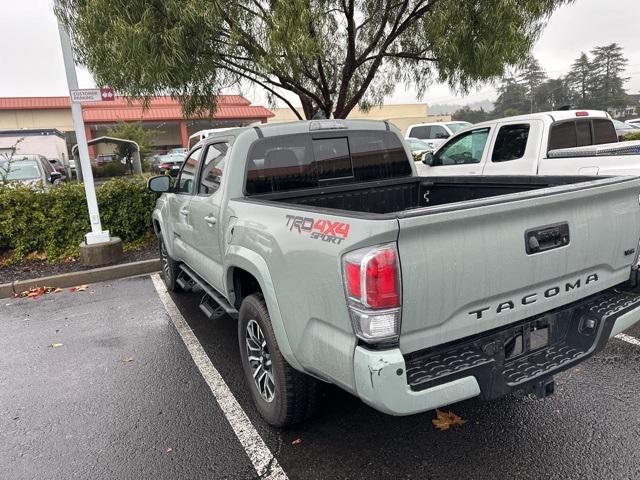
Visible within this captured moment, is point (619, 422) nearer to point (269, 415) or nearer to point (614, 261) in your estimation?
point (614, 261)

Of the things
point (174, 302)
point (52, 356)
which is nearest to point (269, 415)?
point (52, 356)

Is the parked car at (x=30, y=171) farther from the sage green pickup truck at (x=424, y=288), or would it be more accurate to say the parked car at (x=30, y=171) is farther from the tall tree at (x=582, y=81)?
the tall tree at (x=582, y=81)

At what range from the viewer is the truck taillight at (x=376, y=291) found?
2.01 meters

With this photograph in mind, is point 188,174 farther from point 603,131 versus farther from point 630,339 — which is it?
point 603,131

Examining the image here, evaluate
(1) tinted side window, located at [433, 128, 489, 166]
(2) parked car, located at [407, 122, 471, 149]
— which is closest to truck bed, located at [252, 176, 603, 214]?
(1) tinted side window, located at [433, 128, 489, 166]

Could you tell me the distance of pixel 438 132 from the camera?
17969 mm

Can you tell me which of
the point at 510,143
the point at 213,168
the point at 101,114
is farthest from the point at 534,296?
the point at 101,114

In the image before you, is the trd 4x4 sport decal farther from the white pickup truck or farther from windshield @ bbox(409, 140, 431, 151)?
windshield @ bbox(409, 140, 431, 151)

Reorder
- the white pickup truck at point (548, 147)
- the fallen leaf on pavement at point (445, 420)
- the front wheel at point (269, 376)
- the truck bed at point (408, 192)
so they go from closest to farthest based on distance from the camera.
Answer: the front wheel at point (269, 376) < the fallen leaf on pavement at point (445, 420) < the truck bed at point (408, 192) < the white pickup truck at point (548, 147)

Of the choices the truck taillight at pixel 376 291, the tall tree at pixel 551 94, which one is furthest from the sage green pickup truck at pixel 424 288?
the tall tree at pixel 551 94

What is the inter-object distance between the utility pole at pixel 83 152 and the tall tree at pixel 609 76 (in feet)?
146

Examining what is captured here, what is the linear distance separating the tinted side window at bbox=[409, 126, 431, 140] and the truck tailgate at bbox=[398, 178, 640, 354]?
16.5 meters

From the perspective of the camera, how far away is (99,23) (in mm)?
6375

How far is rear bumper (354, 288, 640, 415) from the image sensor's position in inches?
80.5
